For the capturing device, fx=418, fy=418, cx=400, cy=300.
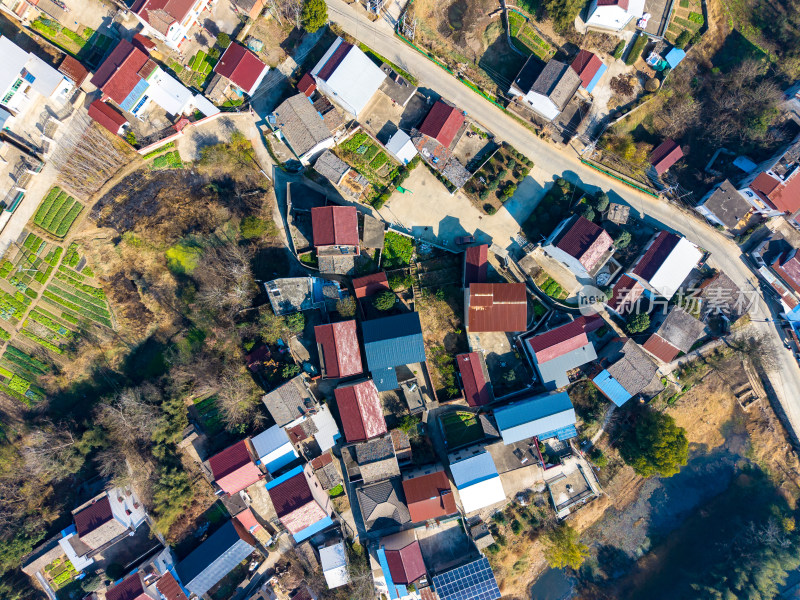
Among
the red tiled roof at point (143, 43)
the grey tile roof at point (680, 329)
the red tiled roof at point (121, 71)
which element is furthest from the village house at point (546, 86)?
the red tiled roof at point (121, 71)

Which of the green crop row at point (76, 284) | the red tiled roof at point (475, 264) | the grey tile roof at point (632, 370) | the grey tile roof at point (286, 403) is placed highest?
the green crop row at point (76, 284)

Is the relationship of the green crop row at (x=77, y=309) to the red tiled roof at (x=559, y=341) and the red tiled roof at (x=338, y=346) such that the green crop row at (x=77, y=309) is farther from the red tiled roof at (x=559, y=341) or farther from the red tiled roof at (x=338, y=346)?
the red tiled roof at (x=559, y=341)

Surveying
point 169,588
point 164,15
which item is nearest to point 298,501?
point 169,588

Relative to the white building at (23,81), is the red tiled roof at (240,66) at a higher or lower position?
lower

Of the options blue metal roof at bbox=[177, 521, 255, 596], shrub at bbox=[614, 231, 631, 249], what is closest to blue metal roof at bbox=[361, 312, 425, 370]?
blue metal roof at bbox=[177, 521, 255, 596]

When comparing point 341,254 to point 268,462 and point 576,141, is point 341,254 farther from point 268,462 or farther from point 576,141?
point 576,141

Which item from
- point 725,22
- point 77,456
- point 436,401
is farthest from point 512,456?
point 725,22

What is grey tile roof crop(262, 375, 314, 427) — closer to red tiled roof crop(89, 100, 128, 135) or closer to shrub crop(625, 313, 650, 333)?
red tiled roof crop(89, 100, 128, 135)
